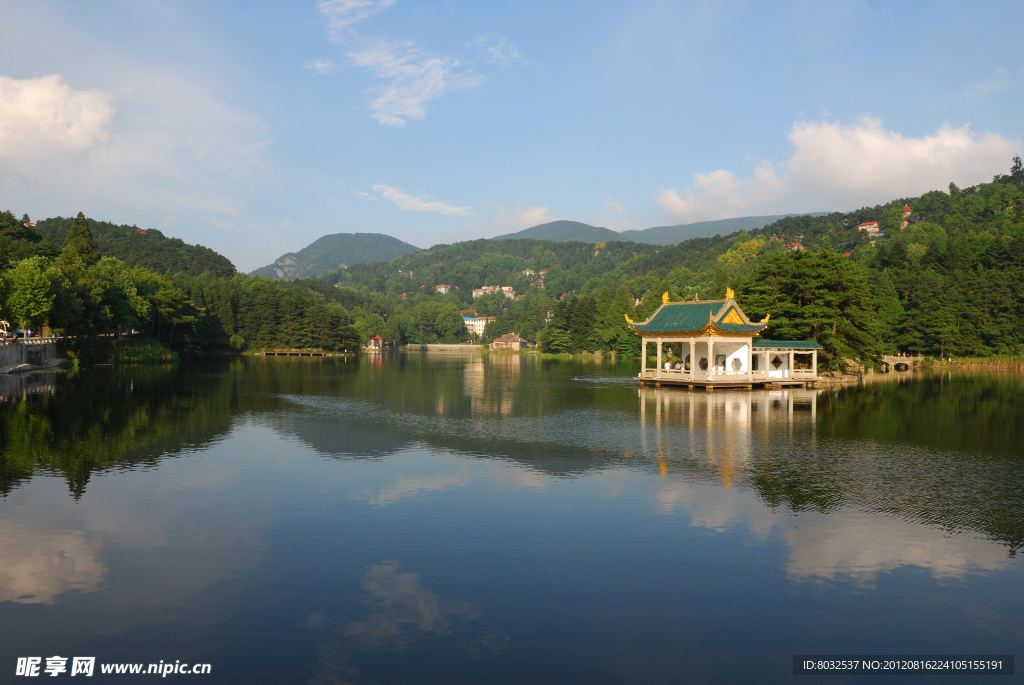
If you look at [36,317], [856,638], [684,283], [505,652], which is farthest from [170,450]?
[684,283]

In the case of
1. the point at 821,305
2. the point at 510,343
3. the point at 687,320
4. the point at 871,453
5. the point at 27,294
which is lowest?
the point at 871,453

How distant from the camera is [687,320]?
44.3 meters

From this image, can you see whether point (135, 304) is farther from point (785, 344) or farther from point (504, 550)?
point (504, 550)

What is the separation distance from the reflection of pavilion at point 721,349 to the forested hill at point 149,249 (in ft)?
364

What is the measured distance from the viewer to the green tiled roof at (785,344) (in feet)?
143

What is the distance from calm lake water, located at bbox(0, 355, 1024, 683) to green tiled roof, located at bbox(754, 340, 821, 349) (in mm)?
19998

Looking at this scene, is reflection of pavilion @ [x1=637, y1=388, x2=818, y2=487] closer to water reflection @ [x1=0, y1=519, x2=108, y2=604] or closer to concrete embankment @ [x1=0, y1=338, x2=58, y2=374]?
water reflection @ [x1=0, y1=519, x2=108, y2=604]

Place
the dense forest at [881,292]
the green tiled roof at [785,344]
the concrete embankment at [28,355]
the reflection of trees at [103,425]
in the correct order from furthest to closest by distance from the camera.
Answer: the dense forest at [881,292] < the concrete embankment at [28,355] < the green tiled roof at [785,344] < the reflection of trees at [103,425]

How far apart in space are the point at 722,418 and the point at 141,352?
60.6 metres

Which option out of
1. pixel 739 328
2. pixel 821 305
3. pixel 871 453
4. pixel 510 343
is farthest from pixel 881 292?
pixel 510 343

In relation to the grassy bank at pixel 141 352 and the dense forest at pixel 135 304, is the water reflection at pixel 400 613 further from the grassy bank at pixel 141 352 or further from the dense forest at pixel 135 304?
the grassy bank at pixel 141 352

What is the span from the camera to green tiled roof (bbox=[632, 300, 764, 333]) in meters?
42.5

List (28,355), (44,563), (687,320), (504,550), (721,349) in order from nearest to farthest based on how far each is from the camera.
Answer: (44,563) < (504,550) < (687,320) < (721,349) < (28,355)

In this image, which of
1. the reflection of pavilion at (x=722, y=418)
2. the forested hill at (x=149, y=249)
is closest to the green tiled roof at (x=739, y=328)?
the reflection of pavilion at (x=722, y=418)
